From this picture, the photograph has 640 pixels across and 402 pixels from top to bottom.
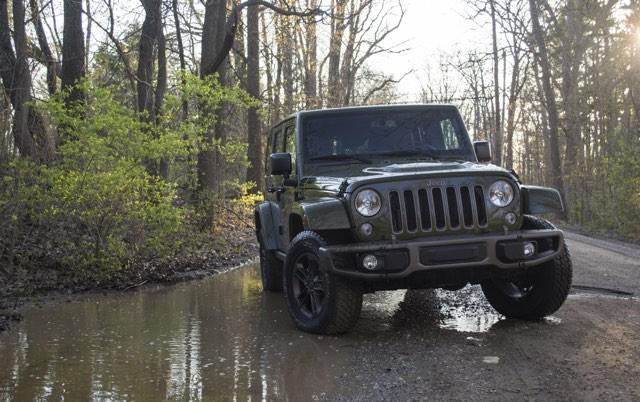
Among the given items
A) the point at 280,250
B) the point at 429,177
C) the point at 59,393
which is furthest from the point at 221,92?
the point at 59,393

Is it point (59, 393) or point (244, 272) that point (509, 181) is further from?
point (244, 272)

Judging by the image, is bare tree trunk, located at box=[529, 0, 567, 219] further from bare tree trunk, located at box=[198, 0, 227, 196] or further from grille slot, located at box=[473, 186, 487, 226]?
grille slot, located at box=[473, 186, 487, 226]

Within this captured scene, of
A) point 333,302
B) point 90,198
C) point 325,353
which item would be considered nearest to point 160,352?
point 325,353

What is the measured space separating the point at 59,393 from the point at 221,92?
8436mm

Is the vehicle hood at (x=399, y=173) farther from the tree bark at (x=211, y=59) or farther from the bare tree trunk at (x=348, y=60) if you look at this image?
the bare tree trunk at (x=348, y=60)

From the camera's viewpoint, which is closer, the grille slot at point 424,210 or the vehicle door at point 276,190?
the grille slot at point 424,210

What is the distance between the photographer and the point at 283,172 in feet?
21.4

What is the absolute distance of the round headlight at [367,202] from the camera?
5266 mm

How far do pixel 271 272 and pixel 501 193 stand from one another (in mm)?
3590

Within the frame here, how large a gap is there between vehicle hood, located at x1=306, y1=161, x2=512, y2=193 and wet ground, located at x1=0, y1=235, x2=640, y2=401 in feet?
4.39

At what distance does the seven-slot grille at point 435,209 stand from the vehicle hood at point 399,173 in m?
0.13

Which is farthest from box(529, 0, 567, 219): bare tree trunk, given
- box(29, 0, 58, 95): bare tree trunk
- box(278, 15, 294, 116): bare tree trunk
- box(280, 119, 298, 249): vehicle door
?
box(280, 119, 298, 249): vehicle door

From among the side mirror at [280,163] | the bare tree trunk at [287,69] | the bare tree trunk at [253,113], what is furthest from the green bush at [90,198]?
the bare tree trunk at [287,69]

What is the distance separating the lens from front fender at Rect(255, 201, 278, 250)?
7.65 metres
